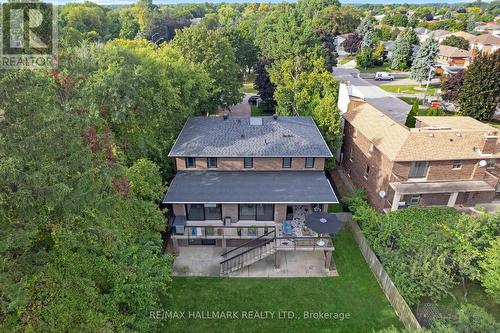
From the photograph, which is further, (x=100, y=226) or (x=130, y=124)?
(x=130, y=124)

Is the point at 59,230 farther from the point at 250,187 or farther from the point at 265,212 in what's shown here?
the point at 265,212

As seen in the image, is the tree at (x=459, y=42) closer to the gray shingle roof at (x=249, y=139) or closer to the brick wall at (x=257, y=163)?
the gray shingle roof at (x=249, y=139)

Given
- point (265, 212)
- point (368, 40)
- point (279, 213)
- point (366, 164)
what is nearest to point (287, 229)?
point (279, 213)

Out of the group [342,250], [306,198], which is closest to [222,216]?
[306,198]

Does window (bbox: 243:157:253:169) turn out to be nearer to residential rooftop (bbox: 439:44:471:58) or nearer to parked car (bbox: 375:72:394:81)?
parked car (bbox: 375:72:394:81)

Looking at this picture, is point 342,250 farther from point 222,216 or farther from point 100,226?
point 100,226

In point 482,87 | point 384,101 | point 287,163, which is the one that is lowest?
point 287,163
